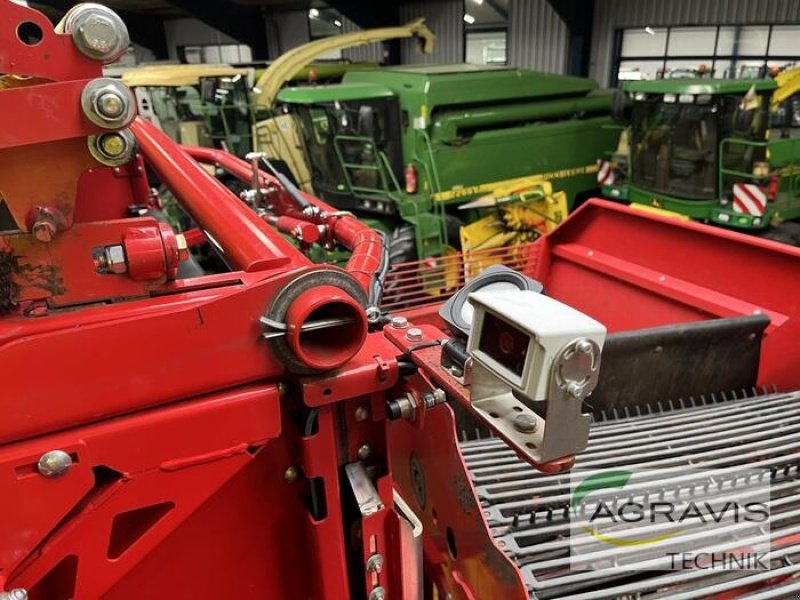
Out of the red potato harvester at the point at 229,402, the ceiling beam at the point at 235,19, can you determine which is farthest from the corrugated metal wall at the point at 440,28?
the red potato harvester at the point at 229,402

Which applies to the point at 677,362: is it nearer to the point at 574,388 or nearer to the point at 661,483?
the point at 661,483

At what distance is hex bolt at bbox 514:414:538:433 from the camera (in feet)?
3.02

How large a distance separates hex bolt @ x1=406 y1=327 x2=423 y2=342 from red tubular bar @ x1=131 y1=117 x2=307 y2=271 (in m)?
0.26

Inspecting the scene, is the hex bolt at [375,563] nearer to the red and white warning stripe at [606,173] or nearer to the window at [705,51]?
the red and white warning stripe at [606,173]

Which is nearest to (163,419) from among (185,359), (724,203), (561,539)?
(185,359)

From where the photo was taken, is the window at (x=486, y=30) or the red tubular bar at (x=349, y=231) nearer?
the red tubular bar at (x=349, y=231)

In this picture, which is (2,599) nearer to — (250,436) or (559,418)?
(250,436)

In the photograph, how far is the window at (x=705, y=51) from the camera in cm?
832

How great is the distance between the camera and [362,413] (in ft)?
4.00

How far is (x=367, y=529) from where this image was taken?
4.01 feet

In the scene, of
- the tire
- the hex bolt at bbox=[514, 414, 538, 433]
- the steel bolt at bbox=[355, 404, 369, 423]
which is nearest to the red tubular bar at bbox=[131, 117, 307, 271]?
the steel bolt at bbox=[355, 404, 369, 423]

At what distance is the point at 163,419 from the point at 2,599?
1.10 ft

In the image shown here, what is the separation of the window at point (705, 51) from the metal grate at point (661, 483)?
6.92 metres

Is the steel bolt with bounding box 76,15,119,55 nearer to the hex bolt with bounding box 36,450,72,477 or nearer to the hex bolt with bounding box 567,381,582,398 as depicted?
the hex bolt with bounding box 36,450,72,477
